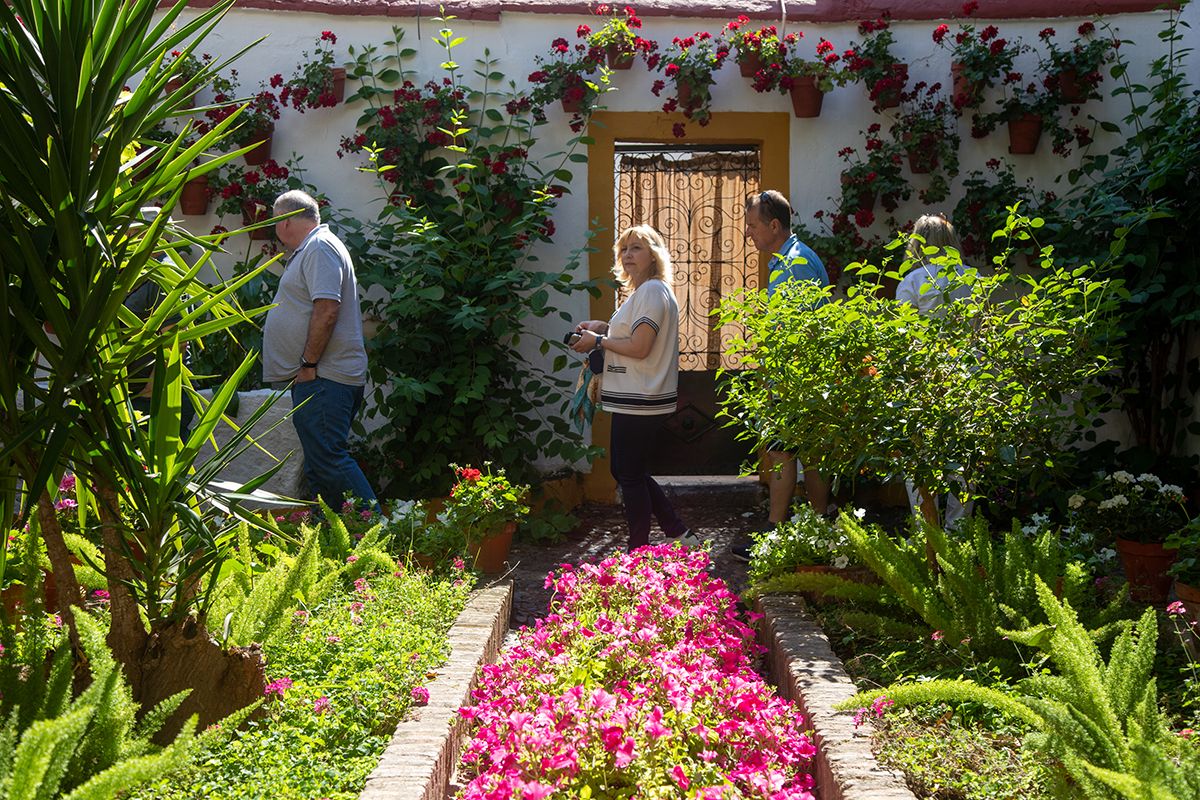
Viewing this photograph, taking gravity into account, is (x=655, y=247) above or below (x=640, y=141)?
below

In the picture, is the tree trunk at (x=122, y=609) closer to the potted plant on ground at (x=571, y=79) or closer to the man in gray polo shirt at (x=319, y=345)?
the man in gray polo shirt at (x=319, y=345)

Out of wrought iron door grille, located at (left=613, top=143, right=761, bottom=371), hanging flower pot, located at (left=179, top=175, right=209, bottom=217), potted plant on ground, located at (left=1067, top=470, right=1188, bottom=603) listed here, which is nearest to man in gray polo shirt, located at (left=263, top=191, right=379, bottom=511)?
hanging flower pot, located at (left=179, top=175, right=209, bottom=217)

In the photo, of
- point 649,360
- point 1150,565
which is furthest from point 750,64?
point 1150,565

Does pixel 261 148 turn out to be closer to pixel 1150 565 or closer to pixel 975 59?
pixel 975 59

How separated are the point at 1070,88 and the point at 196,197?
5.22 m

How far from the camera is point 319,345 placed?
17.8ft

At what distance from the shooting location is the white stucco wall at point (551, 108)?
22.9 feet

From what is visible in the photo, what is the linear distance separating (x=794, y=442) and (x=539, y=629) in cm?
112

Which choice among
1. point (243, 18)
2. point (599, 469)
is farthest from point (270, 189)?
point (599, 469)

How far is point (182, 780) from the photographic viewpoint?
2.54 m

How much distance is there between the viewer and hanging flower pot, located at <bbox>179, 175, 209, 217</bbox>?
7102 millimetres

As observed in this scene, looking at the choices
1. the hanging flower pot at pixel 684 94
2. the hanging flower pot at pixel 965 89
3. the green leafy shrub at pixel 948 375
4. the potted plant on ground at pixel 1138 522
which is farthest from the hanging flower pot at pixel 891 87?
the green leafy shrub at pixel 948 375

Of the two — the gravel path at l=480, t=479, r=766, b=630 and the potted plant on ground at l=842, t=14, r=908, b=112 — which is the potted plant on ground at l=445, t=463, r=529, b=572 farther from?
the potted plant on ground at l=842, t=14, r=908, b=112

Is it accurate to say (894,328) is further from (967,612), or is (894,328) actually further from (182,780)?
(182,780)
